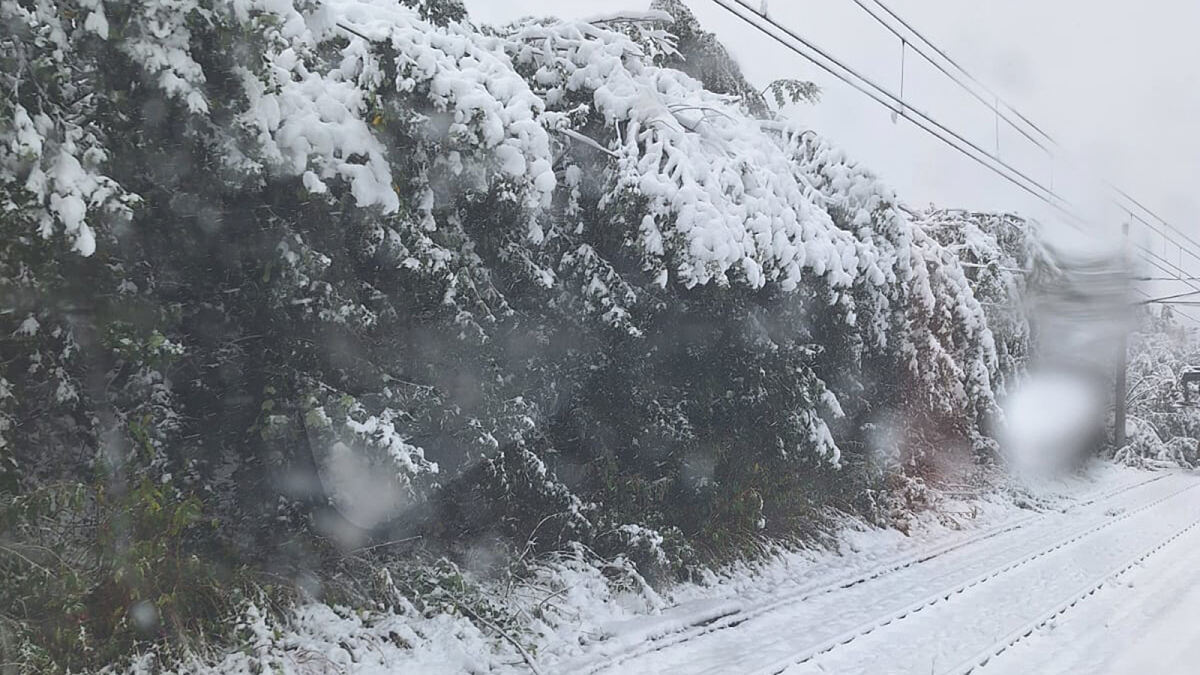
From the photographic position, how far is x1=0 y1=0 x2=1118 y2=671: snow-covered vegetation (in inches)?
197

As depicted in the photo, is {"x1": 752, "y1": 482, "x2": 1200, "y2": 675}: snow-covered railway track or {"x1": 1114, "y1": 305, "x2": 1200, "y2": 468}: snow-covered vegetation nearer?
{"x1": 752, "y1": 482, "x2": 1200, "y2": 675}: snow-covered railway track

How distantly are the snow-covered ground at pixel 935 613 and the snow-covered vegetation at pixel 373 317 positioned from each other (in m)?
0.74

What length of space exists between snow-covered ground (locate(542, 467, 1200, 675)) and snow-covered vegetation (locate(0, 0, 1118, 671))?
740 mm

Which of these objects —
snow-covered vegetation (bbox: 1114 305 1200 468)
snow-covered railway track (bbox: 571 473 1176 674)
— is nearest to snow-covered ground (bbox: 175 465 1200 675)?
snow-covered railway track (bbox: 571 473 1176 674)

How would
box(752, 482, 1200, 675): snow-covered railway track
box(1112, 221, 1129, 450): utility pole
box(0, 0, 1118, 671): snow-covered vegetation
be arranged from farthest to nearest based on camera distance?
box(1112, 221, 1129, 450): utility pole
box(752, 482, 1200, 675): snow-covered railway track
box(0, 0, 1118, 671): snow-covered vegetation

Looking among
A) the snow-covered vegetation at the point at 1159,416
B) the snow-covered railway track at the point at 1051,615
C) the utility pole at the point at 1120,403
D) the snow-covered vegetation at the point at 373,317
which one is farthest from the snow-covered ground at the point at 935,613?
the snow-covered vegetation at the point at 1159,416

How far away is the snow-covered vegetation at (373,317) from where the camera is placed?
5012mm

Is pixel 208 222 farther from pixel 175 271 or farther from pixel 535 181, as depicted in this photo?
pixel 535 181

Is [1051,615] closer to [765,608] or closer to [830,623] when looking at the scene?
[830,623]

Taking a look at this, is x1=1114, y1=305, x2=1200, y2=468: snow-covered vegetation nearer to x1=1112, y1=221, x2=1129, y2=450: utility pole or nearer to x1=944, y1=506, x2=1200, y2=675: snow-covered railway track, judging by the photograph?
x1=1112, y1=221, x2=1129, y2=450: utility pole

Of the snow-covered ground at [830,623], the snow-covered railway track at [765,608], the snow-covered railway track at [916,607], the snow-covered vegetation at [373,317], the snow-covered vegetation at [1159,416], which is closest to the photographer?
the snow-covered vegetation at [373,317]

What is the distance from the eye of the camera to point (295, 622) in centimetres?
624

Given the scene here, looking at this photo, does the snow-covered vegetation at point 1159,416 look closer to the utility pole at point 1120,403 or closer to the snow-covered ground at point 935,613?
the utility pole at point 1120,403

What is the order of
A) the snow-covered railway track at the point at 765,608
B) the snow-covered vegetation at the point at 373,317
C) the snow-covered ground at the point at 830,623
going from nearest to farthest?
the snow-covered vegetation at the point at 373,317 < the snow-covered ground at the point at 830,623 < the snow-covered railway track at the point at 765,608
